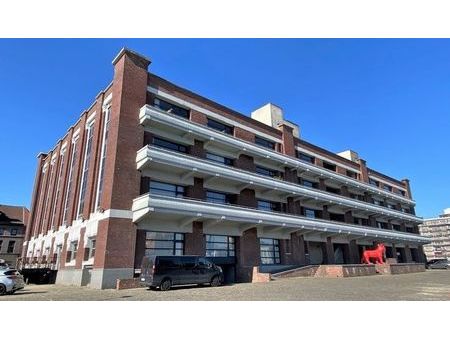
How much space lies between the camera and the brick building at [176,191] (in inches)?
872

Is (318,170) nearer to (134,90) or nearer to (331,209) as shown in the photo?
(331,209)

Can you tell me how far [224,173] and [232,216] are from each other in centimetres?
370

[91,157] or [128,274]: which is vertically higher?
[91,157]

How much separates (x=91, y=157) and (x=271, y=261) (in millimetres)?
18910

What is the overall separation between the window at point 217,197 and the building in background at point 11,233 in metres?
50.5

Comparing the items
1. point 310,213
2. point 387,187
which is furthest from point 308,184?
point 387,187

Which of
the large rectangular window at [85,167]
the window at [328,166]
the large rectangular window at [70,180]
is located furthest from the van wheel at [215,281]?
the window at [328,166]

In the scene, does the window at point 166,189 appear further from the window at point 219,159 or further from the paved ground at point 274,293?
the paved ground at point 274,293

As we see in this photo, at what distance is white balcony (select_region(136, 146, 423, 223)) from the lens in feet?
74.7

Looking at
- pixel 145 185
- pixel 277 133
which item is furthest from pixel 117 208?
pixel 277 133

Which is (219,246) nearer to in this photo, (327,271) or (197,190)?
(197,190)

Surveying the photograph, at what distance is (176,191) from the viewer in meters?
25.5

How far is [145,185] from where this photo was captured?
77.2ft

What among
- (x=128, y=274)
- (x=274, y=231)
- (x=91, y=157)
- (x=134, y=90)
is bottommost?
(x=128, y=274)
